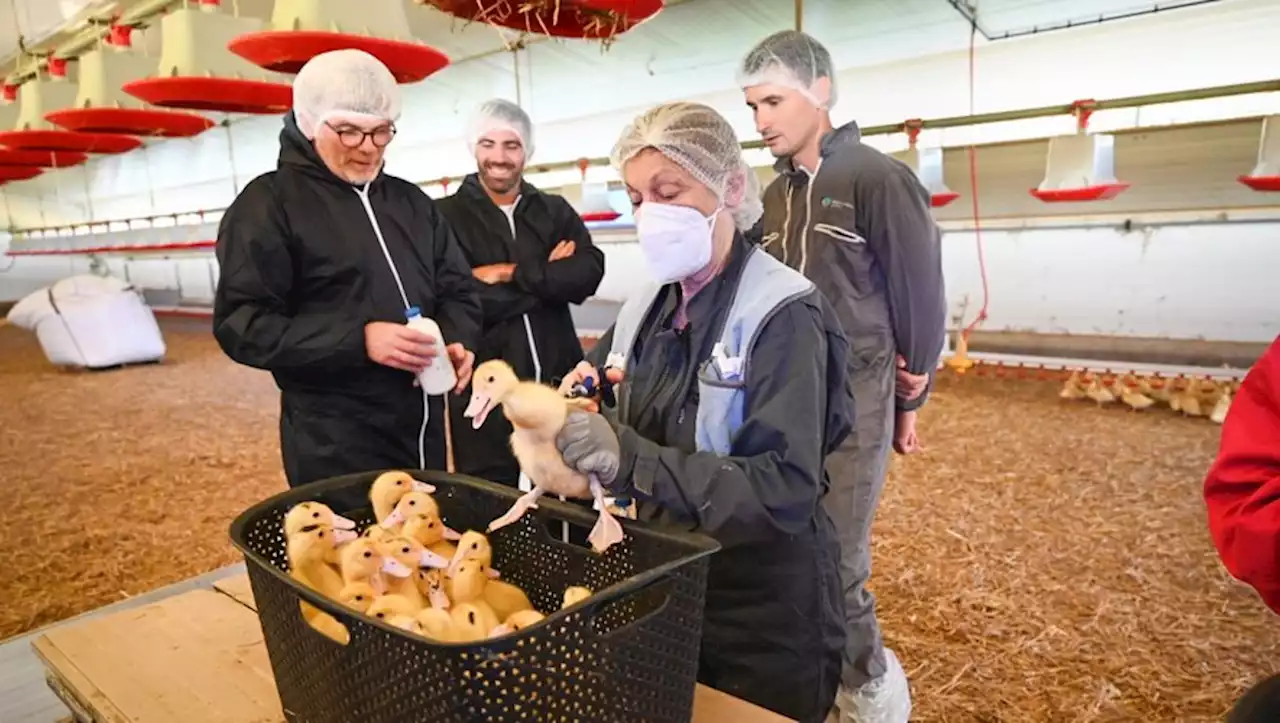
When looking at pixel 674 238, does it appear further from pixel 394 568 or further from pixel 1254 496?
pixel 1254 496

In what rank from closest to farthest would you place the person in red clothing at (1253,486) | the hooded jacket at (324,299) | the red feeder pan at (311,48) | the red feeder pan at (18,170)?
the person in red clothing at (1253,486)
the red feeder pan at (311,48)
the hooded jacket at (324,299)
the red feeder pan at (18,170)

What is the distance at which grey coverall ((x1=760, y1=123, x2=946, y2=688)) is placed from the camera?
1.82m

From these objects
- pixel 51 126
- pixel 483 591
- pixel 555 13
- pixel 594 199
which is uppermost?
pixel 51 126

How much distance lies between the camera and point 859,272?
6.20 ft

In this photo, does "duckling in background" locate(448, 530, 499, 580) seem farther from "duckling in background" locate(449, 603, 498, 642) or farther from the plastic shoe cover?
the plastic shoe cover

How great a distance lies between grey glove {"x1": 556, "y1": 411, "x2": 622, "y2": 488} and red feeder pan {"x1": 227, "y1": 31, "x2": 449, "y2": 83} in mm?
1049

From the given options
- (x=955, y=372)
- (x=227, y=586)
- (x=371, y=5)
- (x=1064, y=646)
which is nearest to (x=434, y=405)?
(x=227, y=586)

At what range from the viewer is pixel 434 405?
75.2 inches

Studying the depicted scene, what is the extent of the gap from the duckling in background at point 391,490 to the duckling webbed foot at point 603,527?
36 centimetres

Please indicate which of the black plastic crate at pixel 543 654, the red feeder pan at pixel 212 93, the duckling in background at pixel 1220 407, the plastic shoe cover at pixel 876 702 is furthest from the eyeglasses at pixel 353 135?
the duckling in background at pixel 1220 407

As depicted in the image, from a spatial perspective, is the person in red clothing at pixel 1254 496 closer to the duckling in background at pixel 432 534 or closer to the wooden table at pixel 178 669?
the wooden table at pixel 178 669

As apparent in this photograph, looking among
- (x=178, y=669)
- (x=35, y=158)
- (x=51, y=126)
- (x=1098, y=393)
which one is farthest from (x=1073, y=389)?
(x=35, y=158)

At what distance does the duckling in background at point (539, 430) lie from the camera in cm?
97

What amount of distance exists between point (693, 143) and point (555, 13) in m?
0.70
